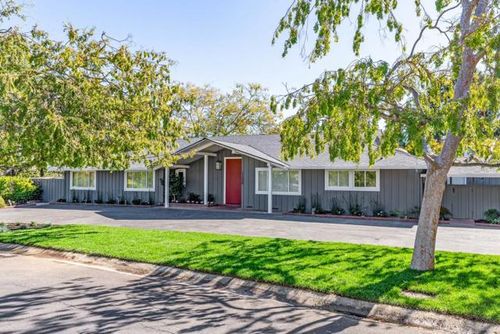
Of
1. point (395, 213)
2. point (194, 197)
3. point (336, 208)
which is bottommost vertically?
point (395, 213)

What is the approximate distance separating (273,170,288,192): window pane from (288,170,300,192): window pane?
263 mm

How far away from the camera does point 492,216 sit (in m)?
15.7

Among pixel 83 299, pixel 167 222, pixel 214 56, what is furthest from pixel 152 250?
pixel 214 56

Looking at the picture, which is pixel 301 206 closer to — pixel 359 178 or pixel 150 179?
pixel 359 178

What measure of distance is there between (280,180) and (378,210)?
4894 mm

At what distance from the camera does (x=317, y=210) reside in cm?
1881

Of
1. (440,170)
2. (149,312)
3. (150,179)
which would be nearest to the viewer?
(149,312)

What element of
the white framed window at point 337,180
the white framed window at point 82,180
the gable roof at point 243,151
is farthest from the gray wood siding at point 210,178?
the white framed window at point 82,180

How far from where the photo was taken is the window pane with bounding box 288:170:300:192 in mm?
19692

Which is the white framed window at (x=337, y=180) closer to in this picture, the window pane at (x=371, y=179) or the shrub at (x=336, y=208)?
the shrub at (x=336, y=208)

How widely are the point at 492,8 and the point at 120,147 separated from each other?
9221mm

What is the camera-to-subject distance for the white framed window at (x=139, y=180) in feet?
77.2

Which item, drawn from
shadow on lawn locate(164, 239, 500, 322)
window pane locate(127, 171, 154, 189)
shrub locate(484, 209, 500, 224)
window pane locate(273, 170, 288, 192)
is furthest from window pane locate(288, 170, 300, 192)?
shadow on lawn locate(164, 239, 500, 322)

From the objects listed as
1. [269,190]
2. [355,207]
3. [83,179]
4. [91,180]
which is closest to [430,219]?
[355,207]
